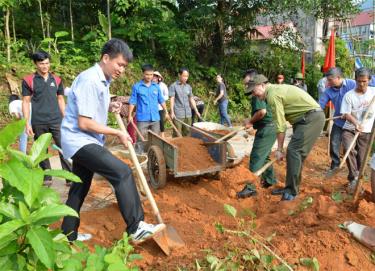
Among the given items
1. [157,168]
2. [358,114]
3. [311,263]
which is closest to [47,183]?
[157,168]

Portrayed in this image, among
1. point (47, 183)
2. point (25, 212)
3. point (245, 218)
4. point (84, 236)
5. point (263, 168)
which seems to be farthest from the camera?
point (47, 183)

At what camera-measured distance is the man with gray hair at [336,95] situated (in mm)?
6199

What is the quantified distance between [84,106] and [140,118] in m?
3.63

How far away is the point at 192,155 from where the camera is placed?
5836 millimetres

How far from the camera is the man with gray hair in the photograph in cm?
620

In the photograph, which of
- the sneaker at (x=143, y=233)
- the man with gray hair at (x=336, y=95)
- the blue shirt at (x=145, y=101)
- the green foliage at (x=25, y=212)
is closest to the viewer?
the green foliage at (x=25, y=212)

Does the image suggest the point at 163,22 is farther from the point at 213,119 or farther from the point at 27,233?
the point at 27,233

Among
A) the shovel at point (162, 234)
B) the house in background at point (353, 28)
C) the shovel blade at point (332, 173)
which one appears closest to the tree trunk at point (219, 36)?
the house in background at point (353, 28)

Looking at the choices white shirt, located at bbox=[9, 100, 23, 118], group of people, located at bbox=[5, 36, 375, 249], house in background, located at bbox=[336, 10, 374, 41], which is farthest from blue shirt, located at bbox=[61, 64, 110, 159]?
house in background, located at bbox=[336, 10, 374, 41]

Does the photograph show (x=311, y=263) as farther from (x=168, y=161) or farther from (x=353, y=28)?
(x=353, y=28)

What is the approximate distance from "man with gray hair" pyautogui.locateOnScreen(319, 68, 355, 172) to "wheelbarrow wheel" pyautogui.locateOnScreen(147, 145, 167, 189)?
9.52 ft

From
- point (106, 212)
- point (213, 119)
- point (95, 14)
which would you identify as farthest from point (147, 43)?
point (106, 212)

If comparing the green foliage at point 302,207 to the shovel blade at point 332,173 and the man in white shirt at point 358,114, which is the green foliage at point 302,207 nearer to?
the man in white shirt at point 358,114

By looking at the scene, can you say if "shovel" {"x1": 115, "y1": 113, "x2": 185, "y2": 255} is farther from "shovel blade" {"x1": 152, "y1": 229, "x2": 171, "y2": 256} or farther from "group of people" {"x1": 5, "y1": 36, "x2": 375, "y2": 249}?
"group of people" {"x1": 5, "y1": 36, "x2": 375, "y2": 249}
